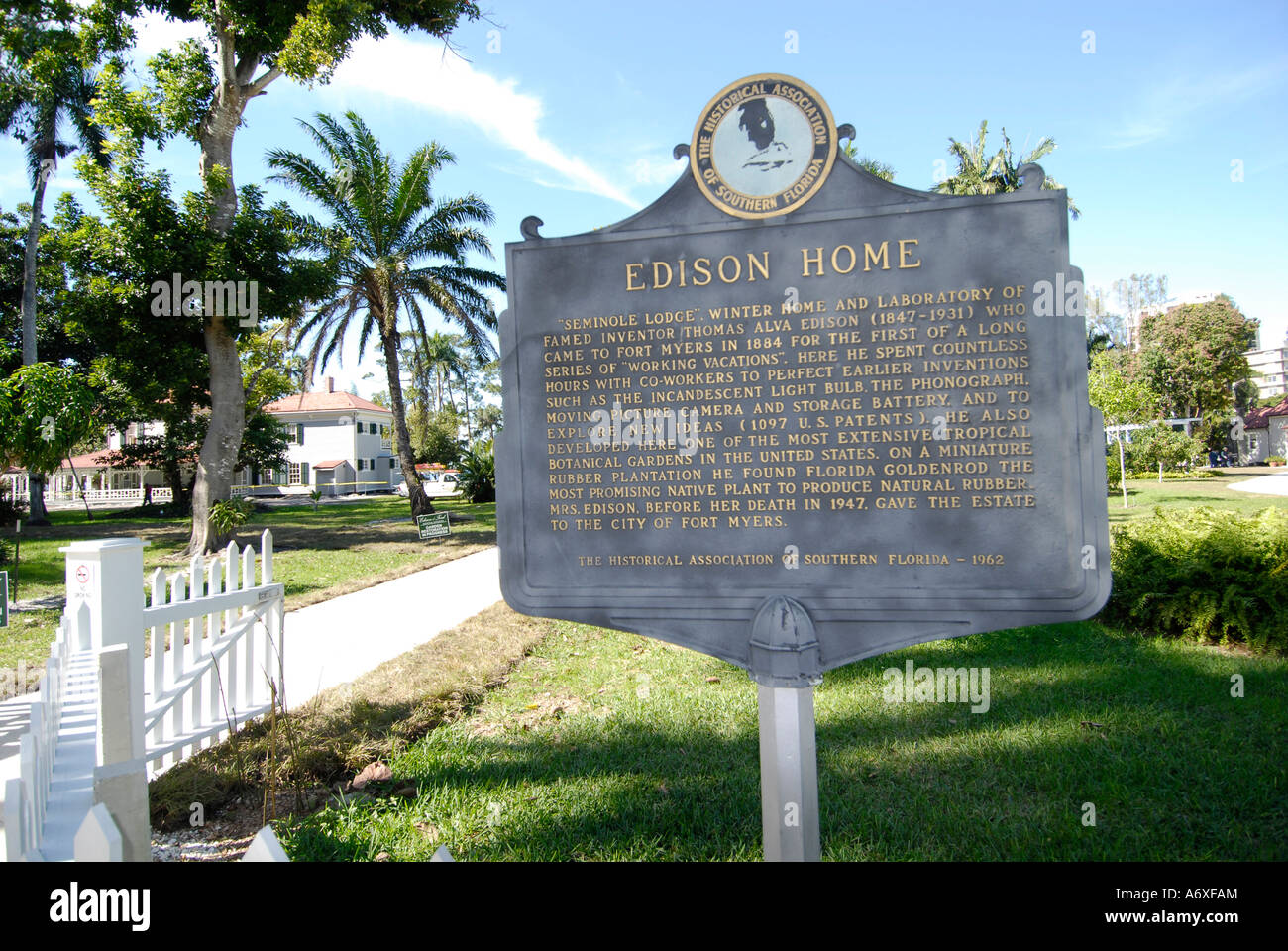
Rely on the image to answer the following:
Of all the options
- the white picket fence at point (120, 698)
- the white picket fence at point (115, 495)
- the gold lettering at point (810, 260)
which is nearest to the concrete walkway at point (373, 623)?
the white picket fence at point (120, 698)

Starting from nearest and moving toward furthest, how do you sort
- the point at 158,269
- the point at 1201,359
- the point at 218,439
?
the point at 158,269
the point at 218,439
the point at 1201,359

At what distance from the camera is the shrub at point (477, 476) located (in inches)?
1142

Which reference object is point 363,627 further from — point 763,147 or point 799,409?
point 763,147

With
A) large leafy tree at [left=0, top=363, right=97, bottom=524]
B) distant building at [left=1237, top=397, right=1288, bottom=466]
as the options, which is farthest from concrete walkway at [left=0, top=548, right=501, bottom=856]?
distant building at [left=1237, top=397, right=1288, bottom=466]

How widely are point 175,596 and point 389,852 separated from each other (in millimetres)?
2114

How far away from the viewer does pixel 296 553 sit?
15.1m

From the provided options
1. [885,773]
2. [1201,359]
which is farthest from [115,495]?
[1201,359]

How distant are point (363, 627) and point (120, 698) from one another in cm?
526

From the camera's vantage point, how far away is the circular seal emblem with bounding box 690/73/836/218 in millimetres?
2764

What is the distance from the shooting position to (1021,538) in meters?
2.71

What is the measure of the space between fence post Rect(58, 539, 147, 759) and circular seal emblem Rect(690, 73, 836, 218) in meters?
3.15

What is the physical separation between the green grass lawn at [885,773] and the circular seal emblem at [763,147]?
295 cm

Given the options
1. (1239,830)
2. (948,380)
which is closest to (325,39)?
(948,380)

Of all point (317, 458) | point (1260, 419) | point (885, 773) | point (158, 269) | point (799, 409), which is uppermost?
point (158, 269)
